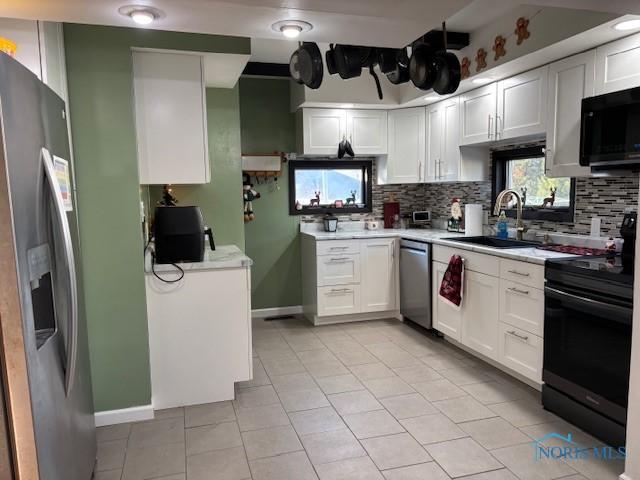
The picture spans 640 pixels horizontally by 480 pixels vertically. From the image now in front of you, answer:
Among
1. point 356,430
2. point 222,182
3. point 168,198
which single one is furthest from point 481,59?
point 356,430

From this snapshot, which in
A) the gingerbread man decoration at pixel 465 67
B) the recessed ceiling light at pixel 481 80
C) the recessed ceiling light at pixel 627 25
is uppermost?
the gingerbread man decoration at pixel 465 67

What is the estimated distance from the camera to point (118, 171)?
251 cm

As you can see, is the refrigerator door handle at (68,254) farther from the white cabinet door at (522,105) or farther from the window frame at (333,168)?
the window frame at (333,168)

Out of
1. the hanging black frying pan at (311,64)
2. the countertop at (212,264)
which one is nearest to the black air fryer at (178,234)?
the countertop at (212,264)

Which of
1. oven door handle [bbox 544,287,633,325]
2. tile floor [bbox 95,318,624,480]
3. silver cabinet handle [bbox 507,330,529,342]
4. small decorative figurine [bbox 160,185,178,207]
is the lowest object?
tile floor [bbox 95,318,624,480]

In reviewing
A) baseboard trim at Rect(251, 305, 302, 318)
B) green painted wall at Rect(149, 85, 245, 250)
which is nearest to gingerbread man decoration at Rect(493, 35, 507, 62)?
green painted wall at Rect(149, 85, 245, 250)

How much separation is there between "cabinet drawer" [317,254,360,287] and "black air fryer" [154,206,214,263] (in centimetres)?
177

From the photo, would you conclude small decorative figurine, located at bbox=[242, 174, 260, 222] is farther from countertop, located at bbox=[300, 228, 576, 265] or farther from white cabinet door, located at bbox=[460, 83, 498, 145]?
white cabinet door, located at bbox=[460, 83, 498, 145]

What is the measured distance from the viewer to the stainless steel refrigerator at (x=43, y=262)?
1258 mm

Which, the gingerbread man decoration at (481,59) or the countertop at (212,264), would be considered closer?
the countertop at (212,264)

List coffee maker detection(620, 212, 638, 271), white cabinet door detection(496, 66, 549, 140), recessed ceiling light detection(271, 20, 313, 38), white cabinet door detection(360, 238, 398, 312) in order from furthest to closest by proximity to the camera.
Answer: white cabinet door detection(360, 238, 398, 312)
white cabinet door detection(496, 66, 549, 140)
coffee maker detection(620, 212, 638, 271)
recessed ceiling light detection(271, 20, 313, 38)

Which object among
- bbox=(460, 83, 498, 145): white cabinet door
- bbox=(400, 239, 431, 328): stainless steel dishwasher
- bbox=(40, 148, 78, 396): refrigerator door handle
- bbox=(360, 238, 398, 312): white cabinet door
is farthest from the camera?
bbox=(360, 238, 398, 312): white cabinet door

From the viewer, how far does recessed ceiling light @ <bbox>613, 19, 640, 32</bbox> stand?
231cm

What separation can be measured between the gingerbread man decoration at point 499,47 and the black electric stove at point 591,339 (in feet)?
4.49
